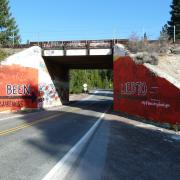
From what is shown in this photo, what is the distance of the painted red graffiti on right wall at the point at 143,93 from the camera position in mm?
20381

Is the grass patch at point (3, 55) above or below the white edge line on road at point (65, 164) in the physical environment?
above

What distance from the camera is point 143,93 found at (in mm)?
25125

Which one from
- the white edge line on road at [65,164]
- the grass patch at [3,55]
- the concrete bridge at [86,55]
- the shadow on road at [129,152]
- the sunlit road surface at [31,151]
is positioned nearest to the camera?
the white edge line on road at [65,164]

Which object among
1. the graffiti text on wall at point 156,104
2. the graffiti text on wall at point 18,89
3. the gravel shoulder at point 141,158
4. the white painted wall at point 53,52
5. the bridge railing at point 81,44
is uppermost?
the bridge railing at point 81,44

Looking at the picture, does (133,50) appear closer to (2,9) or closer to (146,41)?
(146,41)

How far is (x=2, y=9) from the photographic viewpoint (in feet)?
218

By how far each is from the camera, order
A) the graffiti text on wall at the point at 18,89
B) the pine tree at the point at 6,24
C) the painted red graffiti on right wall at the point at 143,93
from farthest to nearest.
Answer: the pine tree at the point at 6,24, the graffiti text on wall at the point at 18,89, the painted red graffiti on right wall at the point at 143,93

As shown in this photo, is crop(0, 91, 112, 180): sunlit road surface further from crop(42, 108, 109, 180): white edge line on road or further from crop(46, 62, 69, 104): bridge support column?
crop(46, 62, 69, 104): bridge support column

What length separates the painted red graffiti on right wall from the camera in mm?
20381

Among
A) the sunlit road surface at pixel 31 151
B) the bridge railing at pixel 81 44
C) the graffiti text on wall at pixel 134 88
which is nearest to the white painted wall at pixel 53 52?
the bridge railing at pixel 81 44

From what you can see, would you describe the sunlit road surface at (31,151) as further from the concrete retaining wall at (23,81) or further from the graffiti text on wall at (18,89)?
the graffiti text on wall at (18,89)

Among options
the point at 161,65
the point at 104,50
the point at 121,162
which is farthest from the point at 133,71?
the point at 121,162

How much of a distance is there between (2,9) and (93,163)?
6077 centimetres

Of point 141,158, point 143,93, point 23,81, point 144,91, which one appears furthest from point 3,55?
point 141,158
